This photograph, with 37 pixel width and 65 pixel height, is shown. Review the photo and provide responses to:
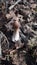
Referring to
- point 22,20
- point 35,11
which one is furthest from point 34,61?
point 35,11

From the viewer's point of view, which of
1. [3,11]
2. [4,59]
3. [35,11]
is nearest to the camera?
[4,59]

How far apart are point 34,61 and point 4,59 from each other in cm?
59

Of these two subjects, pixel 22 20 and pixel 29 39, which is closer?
pixel 29 39

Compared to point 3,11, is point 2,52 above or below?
below

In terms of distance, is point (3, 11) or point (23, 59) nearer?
point (23, 59)

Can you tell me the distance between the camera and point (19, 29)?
18.9ft

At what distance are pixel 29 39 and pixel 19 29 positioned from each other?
332 millimetres

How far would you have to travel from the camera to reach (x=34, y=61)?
17.4 ft

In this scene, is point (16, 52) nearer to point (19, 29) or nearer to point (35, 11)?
point (19, 29)

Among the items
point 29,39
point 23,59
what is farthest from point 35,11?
point 23,59

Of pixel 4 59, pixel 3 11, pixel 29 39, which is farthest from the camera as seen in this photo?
pixel 3 11

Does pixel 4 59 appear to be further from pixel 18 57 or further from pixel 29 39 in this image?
pixel 29 39

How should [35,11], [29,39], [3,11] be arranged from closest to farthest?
[29,39] → [3,11] → [35,11]

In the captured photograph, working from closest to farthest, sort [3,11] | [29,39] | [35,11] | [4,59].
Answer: [4,59], [29,39], [3,11], [35,11]
